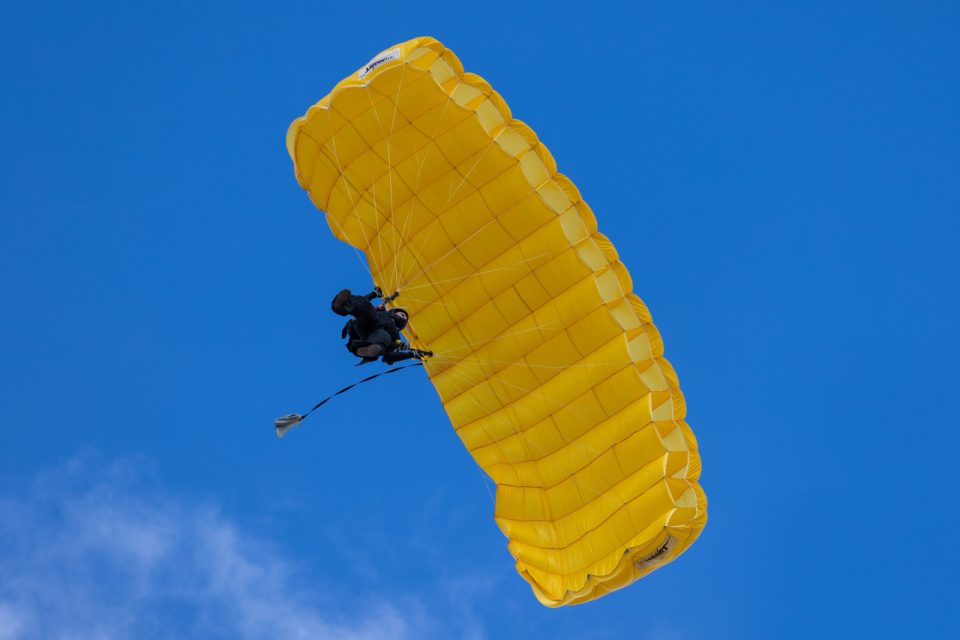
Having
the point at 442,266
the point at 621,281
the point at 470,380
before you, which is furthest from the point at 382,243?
the point at 621,281

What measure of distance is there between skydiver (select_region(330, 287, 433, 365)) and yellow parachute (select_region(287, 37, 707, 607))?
1.21m

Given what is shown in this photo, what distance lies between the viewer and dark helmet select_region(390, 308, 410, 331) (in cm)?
1773

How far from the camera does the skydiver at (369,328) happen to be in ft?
56.1

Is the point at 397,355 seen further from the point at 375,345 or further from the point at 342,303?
the point at 342,303

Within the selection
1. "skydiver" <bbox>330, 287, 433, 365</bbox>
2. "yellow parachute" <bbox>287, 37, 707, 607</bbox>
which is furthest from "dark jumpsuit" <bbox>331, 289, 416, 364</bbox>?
"yellow parachute" <bbox>287, 37, 707, 607</bbox>

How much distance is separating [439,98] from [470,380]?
413 cm

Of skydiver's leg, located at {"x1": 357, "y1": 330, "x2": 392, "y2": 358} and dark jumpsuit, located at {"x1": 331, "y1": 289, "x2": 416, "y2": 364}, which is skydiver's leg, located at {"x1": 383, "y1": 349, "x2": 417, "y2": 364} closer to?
dark jumpsuit, located at {"x1": 331, "y1": 289, "x2": 416, "y2": 364}

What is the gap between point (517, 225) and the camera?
1817 centimetres

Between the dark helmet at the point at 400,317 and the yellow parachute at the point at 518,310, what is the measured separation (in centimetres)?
89

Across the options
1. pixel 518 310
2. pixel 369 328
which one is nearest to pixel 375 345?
pixel 369 328

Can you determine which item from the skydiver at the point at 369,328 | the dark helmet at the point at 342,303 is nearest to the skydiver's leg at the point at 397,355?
the skydiver at the point at 369,328

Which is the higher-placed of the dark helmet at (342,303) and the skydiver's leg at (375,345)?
the dark helmet at (342,303)

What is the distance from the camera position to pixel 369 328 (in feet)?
57.1

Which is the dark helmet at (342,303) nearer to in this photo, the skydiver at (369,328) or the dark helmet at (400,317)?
the skydiver at (369,328)
